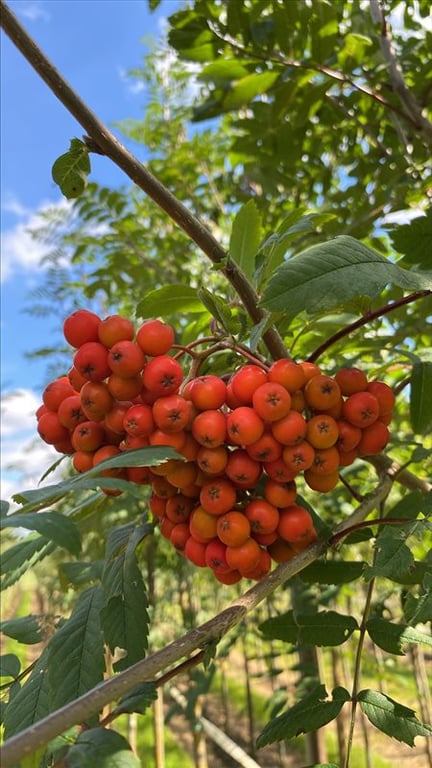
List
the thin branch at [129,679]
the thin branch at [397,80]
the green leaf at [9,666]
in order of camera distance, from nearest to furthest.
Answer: the thin branch at [129,679] < the green leaf at [9,666] < the thin branch at [397,80]

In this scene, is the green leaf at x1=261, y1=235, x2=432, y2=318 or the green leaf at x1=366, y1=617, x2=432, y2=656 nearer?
the green leaf at x1=261, y1=235, x2=432, y2=318

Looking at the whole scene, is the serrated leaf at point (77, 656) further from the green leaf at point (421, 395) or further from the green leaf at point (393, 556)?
the green leaf at point (421, 395)

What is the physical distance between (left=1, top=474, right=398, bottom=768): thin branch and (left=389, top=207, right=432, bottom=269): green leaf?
0.52m

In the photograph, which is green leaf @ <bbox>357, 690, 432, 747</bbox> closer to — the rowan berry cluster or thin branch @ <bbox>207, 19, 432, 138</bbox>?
the rowan berry cluster

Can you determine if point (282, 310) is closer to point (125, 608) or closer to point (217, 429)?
point (217, 429)

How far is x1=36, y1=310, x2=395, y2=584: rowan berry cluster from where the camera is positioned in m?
0.80

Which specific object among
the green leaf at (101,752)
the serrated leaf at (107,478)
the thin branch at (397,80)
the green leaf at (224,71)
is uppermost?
the green leaf at (224,71)

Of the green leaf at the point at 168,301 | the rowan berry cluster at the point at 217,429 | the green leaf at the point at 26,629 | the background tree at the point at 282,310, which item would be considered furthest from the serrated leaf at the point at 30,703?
the green leaf at the point at 168,301

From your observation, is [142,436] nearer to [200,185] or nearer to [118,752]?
[118,752]

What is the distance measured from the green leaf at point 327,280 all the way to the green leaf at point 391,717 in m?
0.64

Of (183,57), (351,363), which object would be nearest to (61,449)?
(351,363)

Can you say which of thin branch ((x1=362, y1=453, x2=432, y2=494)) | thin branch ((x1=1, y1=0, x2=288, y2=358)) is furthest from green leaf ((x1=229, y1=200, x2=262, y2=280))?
thin branch ((x1=362, y1=453, x2=432, y2=494))

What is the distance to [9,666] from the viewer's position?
1.04m

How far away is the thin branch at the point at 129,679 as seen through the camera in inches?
19.7
